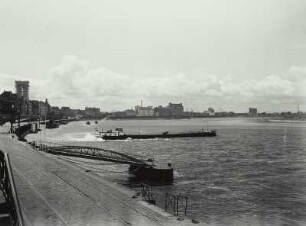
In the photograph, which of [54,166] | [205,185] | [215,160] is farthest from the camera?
[215,160]

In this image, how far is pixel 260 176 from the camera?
55.7 metres

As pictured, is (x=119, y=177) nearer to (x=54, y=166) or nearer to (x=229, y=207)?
(x=54, y=166)

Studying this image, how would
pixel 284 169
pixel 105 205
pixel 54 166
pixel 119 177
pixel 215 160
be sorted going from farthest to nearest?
pixel 215 160 → pixel 284 169 → pixel 119 177 → pixel 54 166 → pixel 105 205

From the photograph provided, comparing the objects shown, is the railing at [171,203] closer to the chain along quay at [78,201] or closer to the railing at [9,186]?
the chain along quay at [78,201]

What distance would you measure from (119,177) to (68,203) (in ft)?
87.2

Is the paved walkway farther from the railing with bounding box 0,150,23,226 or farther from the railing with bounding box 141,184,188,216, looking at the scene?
the railing with bounding box 0,150,23,226

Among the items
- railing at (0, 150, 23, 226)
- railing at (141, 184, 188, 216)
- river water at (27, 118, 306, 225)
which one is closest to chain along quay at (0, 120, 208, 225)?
railing at (141, 184, 188, 216)

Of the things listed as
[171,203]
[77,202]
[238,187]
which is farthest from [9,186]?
[238,187]

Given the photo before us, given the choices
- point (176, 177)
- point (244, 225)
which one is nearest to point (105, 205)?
point (244, 225)

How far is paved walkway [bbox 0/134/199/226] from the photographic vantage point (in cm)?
2270

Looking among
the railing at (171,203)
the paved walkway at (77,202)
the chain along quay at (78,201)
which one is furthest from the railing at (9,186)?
the railing at (171,203)

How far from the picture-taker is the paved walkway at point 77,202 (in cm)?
2270

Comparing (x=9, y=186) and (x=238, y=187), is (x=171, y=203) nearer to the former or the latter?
(x=238, y=187)

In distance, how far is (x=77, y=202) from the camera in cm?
2709
